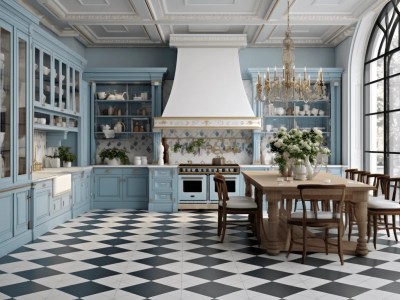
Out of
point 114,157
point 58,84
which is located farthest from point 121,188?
point 58,84

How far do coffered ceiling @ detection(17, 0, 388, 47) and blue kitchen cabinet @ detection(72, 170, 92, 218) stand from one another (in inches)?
103

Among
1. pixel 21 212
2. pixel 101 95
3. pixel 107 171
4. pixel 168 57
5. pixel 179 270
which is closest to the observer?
pixel 179 270

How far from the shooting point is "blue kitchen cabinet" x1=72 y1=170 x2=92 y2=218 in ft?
25.7

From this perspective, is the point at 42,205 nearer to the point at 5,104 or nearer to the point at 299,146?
the point at 5,104

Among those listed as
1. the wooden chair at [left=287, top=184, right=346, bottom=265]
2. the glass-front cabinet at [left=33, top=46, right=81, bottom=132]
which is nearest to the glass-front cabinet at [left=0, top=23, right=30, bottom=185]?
the glass-front cabinet at [left=33, top=46, right=81, bottom=132]

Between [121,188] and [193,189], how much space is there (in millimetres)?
1389

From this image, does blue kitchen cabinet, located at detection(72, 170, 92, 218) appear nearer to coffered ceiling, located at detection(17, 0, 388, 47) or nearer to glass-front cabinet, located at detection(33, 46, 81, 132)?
glass-front cabinet, located at detection(33, 46, 81, 132)

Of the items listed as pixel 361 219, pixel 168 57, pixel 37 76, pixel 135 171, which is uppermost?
pixel 168 57

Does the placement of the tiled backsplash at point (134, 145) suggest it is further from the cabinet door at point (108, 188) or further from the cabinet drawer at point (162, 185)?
the cabinet drawer at point (162, 185)

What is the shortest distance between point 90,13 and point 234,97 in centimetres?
307

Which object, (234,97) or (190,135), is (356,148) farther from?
(190,135)

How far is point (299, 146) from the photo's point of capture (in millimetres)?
6012

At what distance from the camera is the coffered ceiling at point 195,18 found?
7.14 m

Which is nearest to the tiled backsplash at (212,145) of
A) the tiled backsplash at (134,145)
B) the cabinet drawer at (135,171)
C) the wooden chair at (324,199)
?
the tiled backsplash at (134,145)
